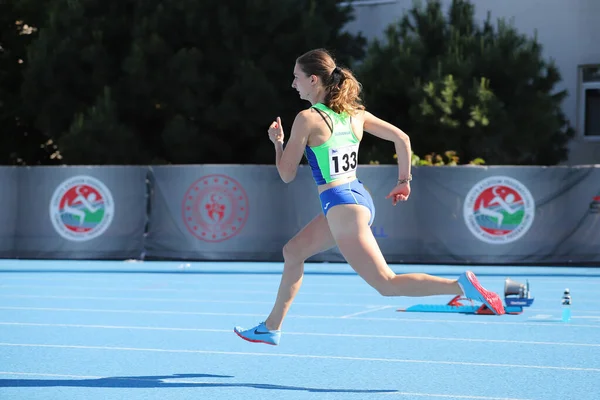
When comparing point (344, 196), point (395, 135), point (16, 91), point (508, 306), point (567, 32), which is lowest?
point (508, 306)

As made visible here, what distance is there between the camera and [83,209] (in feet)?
62.6

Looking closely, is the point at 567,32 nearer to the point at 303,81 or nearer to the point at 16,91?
the point at 16,91

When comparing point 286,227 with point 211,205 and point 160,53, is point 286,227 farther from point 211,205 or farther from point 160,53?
point 160,53

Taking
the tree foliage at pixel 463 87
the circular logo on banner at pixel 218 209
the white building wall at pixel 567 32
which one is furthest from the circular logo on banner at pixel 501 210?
the white building wall at pixel 567 32

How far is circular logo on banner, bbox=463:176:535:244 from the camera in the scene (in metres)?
17.8

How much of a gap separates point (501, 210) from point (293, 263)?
11.5 m

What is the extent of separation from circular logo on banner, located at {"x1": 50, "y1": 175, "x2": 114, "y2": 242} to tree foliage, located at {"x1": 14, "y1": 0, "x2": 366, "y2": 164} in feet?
19.8

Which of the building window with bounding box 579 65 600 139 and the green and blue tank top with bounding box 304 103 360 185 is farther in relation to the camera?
the building window with bounding box 579 65 600 139

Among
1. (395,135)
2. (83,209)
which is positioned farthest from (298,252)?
(83,209)

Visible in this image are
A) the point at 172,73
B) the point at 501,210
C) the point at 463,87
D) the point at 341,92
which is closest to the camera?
the point at 341,92

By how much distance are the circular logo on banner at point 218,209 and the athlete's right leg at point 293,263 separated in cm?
1162

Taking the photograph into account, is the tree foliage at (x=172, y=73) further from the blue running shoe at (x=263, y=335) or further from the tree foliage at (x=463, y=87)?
the blue running shoe at (x=263, y=335)

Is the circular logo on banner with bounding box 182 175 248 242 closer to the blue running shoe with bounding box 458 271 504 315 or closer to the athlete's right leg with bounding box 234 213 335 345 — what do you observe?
the athlete's right leg with bounding box 234 213 335 345

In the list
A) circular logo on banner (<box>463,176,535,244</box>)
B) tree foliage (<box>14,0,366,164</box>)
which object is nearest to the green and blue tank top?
circular logo on banner (<box>463,176,535,244</box>)
